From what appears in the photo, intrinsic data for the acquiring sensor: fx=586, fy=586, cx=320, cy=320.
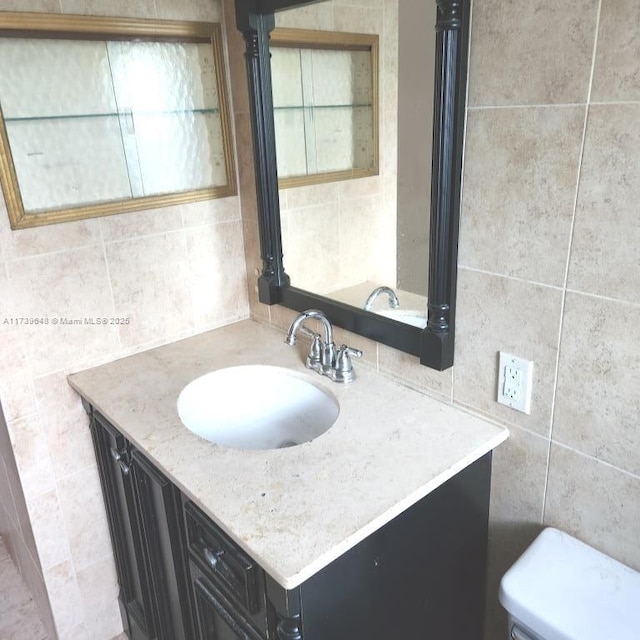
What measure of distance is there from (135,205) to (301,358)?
0.62 metres

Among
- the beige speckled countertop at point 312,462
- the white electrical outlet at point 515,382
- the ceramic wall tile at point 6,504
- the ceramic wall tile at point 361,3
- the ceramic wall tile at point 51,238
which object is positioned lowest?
the ceramic wall tile at point 6,504

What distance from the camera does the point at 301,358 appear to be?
1.63 metres

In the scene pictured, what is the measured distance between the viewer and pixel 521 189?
1.08m

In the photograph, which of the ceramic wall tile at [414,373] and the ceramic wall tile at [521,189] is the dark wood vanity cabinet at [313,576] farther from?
the ceramic wall tile at [521,189]

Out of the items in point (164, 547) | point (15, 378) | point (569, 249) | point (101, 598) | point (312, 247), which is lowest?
point (101, 598)

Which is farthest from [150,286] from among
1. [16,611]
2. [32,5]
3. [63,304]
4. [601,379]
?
[16,611]

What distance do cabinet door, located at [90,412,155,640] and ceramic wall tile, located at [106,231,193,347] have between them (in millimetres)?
295

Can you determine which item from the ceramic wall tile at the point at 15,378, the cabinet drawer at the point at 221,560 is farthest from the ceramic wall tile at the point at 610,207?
the ceramic wall tile at the point at 15,378

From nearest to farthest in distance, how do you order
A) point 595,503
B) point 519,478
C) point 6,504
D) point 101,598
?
point 595,503 → point 519,478 → point 101,598 → point 6,504

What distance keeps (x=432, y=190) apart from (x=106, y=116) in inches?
34.9

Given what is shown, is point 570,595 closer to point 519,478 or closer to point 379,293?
point 519,478

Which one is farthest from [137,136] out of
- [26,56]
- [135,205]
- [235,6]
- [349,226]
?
[349,226]

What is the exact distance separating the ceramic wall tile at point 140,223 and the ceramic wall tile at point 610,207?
1.10 metres

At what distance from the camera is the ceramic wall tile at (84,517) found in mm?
1678
